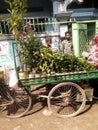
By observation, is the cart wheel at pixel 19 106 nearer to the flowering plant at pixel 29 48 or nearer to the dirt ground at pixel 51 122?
the dirt ground at pixel 51 122

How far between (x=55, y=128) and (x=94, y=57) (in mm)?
1823

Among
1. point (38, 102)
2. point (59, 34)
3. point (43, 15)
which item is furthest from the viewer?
point (43, 15)

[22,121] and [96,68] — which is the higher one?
[96,68]

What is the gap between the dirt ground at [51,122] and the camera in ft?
16.3

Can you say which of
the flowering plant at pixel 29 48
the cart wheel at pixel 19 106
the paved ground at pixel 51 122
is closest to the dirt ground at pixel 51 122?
the paved ground at pixel 51 122

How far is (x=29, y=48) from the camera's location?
202 inches

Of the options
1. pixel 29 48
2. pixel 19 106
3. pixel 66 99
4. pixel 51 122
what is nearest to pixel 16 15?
pixel 29 48

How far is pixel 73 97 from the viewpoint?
5.54m

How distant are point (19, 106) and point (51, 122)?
3.07 ft

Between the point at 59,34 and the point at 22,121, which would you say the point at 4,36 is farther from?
the point at 22,121

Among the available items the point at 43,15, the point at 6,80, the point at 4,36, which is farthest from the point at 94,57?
the point at 43,15

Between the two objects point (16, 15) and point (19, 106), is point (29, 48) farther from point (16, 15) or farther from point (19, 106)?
point (19, 106)

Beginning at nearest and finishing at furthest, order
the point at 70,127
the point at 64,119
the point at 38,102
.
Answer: the point at 70,127
the point at 64,119
the point at 38,102

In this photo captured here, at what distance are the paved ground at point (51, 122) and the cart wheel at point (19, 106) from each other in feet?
0.47
